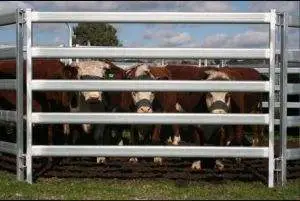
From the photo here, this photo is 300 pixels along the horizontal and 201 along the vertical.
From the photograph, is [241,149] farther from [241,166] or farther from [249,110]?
[249,110]

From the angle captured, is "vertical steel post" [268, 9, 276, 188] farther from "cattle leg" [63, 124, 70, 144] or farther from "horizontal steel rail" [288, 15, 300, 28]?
"cattle leg" [63, 124, 70, 144]

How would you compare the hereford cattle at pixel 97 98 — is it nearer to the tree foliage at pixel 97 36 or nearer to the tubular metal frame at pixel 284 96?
the tubular metal frame at pixel 284 96

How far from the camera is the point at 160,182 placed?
29.1ft

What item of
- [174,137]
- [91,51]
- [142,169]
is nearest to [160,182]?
[142,169]

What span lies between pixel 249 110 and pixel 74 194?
5.19 meters

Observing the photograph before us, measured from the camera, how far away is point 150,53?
340 inches

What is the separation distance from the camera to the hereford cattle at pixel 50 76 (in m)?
11.0

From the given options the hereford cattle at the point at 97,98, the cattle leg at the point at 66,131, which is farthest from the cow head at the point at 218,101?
the cattle leg at the point at 66,131

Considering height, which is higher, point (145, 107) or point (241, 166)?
point (145, 107)

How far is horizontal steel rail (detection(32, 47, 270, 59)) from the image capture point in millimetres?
8625

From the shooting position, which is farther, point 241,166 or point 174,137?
point 174,137

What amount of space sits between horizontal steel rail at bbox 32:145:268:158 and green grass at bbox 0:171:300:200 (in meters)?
A: 0.41

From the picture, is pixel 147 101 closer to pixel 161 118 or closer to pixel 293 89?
pixel 161 118

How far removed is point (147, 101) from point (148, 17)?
264 cm
